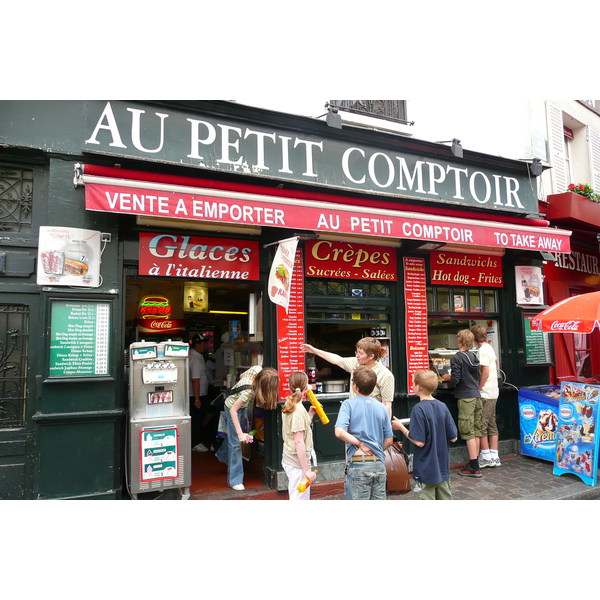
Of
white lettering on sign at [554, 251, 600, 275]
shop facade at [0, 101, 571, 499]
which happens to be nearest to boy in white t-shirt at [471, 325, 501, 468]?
shop facade at [0, 101, 571, 499]

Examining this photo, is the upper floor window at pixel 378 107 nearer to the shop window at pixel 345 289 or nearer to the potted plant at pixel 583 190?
the shop window at pixel 345 289

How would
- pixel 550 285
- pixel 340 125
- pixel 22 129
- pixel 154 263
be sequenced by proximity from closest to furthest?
pixel 22 129
pixel 154 263
pixel 340 125
pixel 550 285

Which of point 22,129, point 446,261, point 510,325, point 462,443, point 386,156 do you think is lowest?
point 462,443

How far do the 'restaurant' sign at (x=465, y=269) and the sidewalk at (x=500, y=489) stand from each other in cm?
290

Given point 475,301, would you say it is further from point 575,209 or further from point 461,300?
point 575,209

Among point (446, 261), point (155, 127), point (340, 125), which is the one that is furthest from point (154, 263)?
point (446, 261)

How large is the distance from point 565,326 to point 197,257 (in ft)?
16.2

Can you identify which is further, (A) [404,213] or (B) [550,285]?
(B) [550,285]

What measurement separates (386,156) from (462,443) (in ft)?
14.7

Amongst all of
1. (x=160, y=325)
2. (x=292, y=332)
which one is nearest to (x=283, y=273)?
(x=292, y=332)

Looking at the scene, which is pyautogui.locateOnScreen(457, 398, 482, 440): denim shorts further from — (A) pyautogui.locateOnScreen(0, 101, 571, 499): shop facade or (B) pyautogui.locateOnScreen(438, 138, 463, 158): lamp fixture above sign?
(B) pyautogui.locateOnScreen(438, 138, 463, 158): lamp fixture above sign

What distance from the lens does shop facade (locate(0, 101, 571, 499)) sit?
4.99 m

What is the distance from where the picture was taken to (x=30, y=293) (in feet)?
16.6

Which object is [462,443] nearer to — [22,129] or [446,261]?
[446,261]
